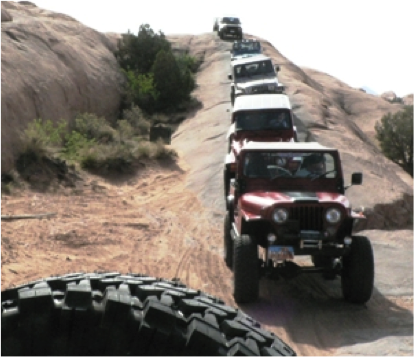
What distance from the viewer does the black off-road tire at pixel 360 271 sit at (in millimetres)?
9078

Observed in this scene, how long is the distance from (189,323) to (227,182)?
13.2m

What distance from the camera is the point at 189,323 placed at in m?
1.94

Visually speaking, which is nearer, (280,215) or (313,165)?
(280,215)

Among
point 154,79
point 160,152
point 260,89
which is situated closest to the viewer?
point 160,152

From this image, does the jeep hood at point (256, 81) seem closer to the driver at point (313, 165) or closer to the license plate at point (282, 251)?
the driver at point (313, 165)

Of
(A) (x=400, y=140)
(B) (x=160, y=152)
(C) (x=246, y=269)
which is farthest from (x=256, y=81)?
(C) (x=246, y=269)

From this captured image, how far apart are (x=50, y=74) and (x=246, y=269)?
20.3 m

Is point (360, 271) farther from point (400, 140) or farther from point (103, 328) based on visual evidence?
point (400, 140)

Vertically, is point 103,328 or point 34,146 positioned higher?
point 103,328

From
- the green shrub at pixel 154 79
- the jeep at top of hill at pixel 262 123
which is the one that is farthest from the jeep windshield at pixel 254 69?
the jeep at top of hill at pixel 262 123

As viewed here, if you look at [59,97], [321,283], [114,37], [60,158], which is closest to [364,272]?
[321,283]

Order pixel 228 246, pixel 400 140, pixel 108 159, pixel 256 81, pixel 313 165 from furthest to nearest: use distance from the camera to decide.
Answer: pixel 400 140
pixel 256 81
pixel 108 159
pixel 228 246
pixel 313 165

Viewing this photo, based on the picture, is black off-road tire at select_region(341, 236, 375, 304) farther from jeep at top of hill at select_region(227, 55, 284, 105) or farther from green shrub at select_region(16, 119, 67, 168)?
jeep at top of hill at select_region(227, 55, 284, 105)

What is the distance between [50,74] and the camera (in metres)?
27.3
